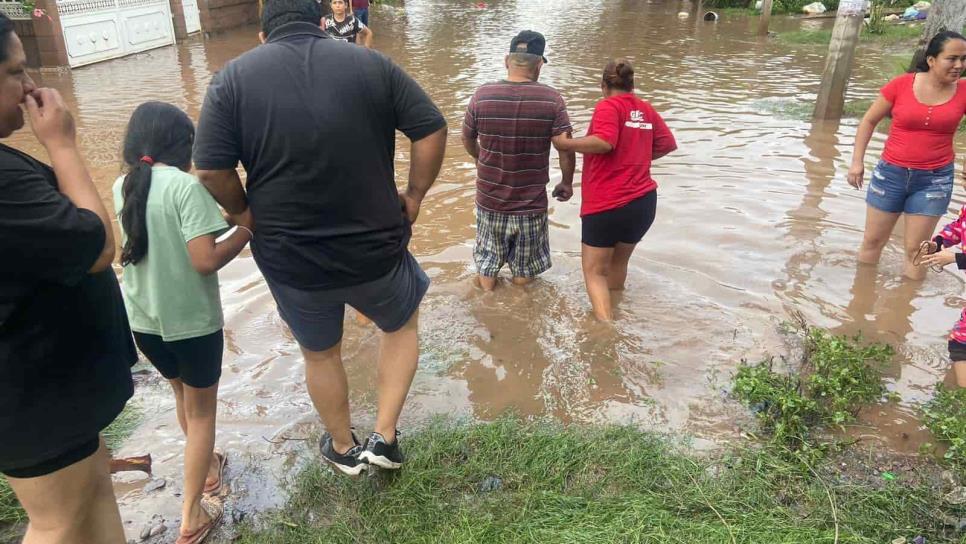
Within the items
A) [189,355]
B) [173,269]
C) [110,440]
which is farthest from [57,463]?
[110,440]

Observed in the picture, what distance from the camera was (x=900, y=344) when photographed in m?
4.32

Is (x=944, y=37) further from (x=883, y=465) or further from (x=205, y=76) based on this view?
(x=205, y=76)

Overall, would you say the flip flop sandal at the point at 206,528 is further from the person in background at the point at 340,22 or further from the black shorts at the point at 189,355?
the person in background at the point at 340,22

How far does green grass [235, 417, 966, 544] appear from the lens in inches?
105

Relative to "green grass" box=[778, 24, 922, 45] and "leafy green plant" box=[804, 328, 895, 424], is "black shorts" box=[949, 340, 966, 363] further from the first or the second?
"green grass" box=[778, 24, 922, 45]

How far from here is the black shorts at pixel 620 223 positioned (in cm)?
430

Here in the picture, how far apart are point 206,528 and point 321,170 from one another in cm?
157

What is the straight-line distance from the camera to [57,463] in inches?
81.0

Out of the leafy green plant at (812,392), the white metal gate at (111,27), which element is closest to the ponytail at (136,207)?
the leafy green plant at (812,392)

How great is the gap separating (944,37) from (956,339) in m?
2.02

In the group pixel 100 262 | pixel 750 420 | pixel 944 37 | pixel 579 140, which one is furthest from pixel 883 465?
pixel 100 262

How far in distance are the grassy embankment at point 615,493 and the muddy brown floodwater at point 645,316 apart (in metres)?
0.25

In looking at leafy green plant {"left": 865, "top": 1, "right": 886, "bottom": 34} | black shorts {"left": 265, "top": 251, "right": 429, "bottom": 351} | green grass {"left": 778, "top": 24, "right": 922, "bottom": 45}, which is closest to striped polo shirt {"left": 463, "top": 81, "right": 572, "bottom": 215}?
black shorts {"left": 265, "top": 251, "right": 429, "bottom": 351}

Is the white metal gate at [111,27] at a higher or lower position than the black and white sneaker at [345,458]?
higher
